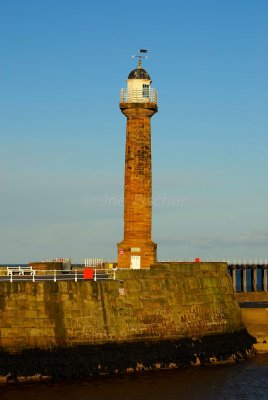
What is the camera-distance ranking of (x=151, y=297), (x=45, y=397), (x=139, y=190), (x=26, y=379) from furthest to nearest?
(x=139, y=190) < (x=151, y=297) < (x=26, y=379) < (x=45, y=397)

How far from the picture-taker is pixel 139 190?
52.3 m

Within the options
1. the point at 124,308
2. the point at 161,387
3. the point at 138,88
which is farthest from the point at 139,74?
the point at 161,387

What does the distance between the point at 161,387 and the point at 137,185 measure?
56.6ft

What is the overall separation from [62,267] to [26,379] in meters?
14.8

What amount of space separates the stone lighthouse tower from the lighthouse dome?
4.18 ft

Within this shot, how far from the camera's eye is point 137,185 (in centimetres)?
5231

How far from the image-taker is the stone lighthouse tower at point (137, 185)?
52344 mm

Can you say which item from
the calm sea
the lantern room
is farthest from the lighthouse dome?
the calm sea

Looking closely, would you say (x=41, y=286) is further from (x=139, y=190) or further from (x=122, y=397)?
(x=139, y=190)

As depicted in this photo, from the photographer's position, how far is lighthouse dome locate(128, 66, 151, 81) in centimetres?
5344

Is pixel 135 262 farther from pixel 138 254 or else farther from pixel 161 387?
pixel 161 387

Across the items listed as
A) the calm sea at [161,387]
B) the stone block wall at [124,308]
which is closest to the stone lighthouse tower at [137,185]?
the stone block wall at [124,308]

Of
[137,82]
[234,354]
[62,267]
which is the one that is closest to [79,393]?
[234,354]

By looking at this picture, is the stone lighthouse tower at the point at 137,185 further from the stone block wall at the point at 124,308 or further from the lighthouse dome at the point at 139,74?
the stone block wall at the point at 124,308
